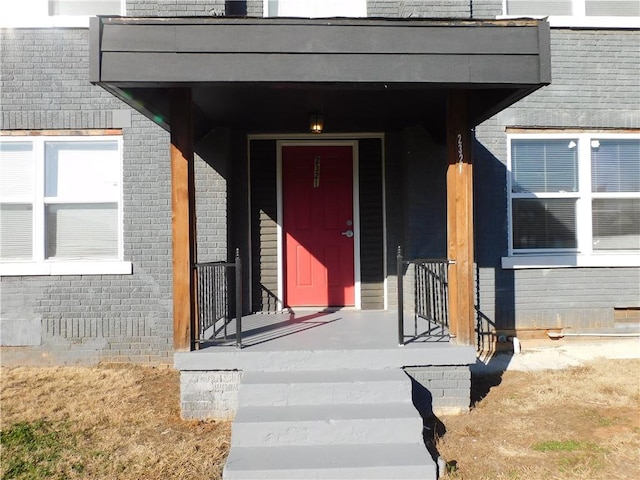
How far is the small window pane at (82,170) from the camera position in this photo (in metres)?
5.43

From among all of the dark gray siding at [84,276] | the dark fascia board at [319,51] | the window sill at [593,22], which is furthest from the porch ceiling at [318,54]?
the window sill at [593,22]

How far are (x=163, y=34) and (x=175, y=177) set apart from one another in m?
1.06

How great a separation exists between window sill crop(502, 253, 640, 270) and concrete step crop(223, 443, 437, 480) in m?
3.19

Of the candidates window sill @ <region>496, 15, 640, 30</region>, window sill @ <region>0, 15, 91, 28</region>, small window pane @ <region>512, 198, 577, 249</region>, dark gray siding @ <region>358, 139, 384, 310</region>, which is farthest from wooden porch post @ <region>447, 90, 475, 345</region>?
window sill @ <region>0, 15, 91, 28</region>

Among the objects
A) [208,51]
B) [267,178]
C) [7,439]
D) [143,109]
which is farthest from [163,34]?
[7,439]

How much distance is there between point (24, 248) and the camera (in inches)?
215

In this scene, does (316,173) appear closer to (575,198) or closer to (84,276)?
(84,276)

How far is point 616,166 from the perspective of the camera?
→ 575 cm

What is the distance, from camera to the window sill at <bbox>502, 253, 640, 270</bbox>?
5.56 meters

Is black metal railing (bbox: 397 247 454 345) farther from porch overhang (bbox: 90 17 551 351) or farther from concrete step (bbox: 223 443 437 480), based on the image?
porch overhang (bbox: 90 17 551 351)

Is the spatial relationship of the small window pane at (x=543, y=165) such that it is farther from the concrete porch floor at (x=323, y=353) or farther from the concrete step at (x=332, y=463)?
the concrete step at (x=332, y=463)

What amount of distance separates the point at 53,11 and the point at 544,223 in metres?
6.53

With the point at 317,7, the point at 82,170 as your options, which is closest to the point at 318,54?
the point at 317,7

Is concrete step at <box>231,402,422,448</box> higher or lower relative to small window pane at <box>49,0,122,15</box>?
lower
